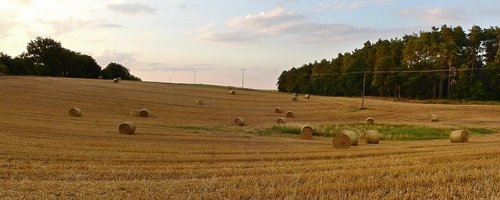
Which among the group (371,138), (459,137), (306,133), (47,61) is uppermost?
(47,61)

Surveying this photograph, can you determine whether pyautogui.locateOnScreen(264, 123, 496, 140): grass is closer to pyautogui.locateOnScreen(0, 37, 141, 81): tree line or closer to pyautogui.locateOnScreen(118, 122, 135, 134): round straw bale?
pyautogui.locateOnScreen(118, 122, 135, 134): round straw bale

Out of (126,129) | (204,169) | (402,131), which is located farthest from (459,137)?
(126,129)

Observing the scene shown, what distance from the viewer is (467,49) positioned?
90562mm

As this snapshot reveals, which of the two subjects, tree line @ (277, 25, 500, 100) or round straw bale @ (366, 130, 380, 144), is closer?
round straw bale @ (366, 130, 380, 144)

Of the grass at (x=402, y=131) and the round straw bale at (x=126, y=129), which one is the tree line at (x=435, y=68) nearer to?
the grass at (x=402, y=131)

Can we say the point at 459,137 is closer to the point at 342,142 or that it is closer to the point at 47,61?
the point at 342,142

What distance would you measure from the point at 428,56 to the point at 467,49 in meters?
6.50

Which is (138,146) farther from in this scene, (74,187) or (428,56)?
(428,56)

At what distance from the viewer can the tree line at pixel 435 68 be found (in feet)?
277

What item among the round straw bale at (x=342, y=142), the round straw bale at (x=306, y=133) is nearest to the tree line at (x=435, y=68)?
the round straw bale at (x=306, y=133)

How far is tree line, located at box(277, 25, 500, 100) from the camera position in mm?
84375

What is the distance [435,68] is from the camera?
8981 cm

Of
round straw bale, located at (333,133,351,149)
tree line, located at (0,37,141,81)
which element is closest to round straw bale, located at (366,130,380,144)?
round straw bale, located at (333,133,351,149)

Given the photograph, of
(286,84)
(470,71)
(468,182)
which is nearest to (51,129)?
(468,182)
